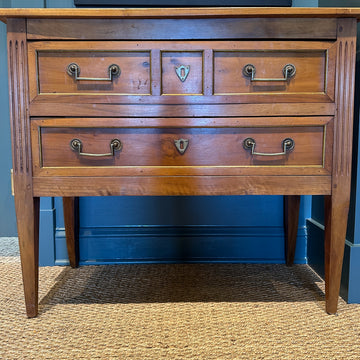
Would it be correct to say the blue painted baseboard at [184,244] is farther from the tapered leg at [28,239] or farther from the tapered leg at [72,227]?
the tapered leg at [28,239]

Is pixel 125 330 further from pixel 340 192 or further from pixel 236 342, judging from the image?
pixel 340 192

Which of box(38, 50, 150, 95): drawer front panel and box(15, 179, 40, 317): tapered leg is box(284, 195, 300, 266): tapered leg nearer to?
box(38, 50, 150, 95): drawer front panel

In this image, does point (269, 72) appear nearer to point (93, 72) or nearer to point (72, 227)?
point (93, 72)

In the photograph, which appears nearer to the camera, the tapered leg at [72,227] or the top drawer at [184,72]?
the top drawer at [184,72]

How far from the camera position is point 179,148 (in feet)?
3.61

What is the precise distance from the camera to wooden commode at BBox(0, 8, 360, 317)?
1.07 m

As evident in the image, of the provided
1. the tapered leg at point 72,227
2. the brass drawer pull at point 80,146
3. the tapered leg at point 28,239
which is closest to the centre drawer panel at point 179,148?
the brass drawer pull at point 80,146

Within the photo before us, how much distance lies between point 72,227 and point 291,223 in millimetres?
951

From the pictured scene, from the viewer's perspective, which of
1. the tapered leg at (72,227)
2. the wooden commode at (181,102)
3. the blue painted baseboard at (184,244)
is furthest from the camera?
the blue painted baseboard at (184,244)

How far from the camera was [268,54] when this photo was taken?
108 centimetres

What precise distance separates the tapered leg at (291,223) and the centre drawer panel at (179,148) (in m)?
0.49

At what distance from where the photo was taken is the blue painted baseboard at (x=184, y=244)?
5.53 feet

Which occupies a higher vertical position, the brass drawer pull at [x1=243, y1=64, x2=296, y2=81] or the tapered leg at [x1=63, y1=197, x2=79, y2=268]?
the brass drawer pull at [x1=243, y1=64, x2=296, y2=81]

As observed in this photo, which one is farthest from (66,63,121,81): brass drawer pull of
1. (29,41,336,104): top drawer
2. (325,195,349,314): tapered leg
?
(325,195,349,314): tapered leg
